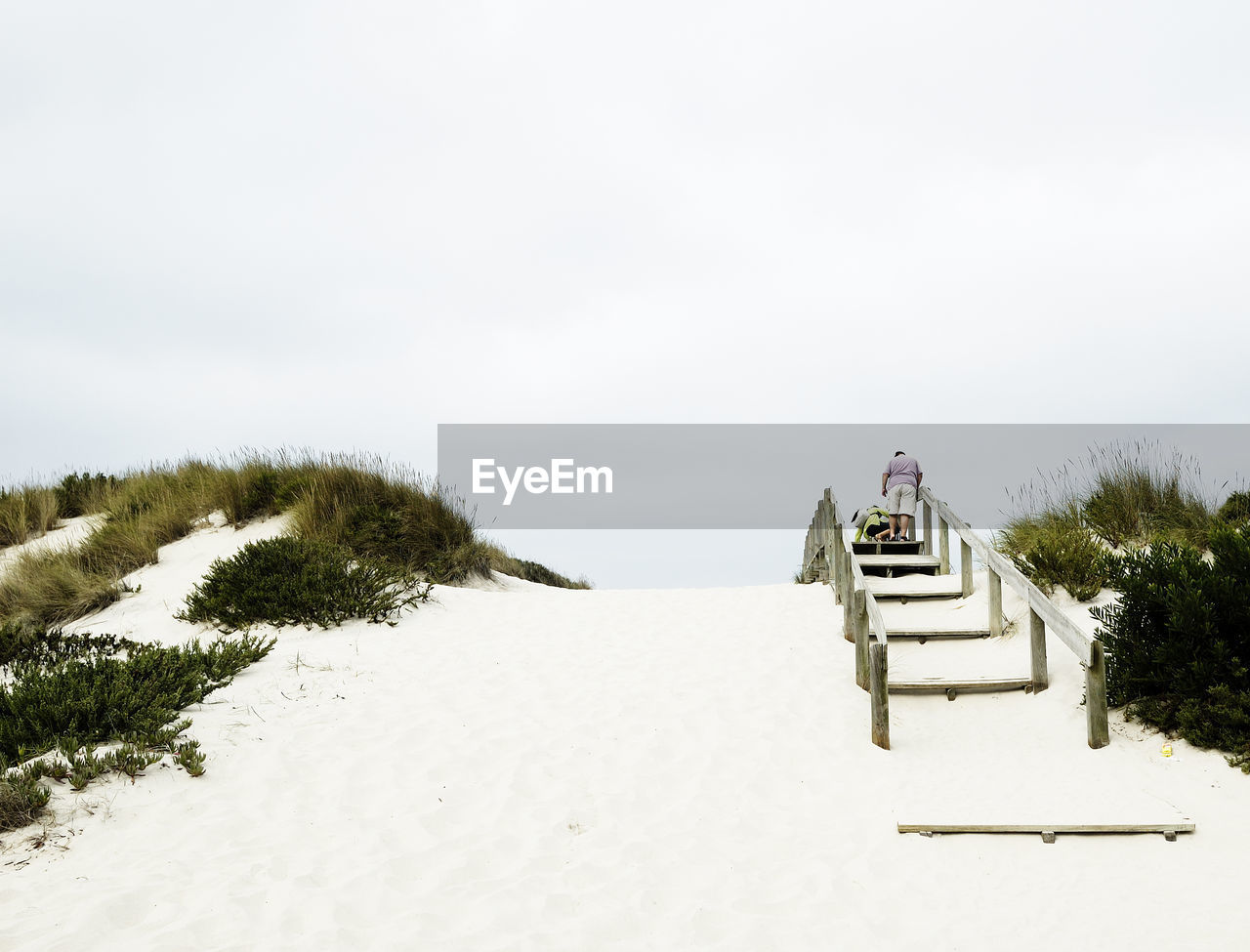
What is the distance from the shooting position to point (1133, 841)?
4703 mm

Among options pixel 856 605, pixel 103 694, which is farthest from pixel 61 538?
pixel 856 605

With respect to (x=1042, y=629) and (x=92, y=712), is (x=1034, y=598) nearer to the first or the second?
(x=1042, y=629)

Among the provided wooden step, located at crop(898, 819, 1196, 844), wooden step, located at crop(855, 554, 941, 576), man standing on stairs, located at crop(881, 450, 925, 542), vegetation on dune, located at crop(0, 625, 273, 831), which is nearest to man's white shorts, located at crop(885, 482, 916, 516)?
man standing on stairs, located at crop(881, 450, 925, 542)

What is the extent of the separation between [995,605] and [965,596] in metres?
1.45

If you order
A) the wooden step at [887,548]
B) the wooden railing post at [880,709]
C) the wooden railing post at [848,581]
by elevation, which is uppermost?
the wooden step at [887,548]

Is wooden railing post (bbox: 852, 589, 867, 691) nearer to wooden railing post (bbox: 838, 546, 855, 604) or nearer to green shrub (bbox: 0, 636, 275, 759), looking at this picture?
wooden railing post (bbox: 838, 546, 855, 604)

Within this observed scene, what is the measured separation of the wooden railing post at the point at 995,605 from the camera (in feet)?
26.4

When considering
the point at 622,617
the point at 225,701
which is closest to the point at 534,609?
the point at 622,617

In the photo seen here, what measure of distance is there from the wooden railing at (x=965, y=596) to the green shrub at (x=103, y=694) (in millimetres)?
5624

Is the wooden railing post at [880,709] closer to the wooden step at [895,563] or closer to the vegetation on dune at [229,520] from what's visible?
the wooden step at [895,563]

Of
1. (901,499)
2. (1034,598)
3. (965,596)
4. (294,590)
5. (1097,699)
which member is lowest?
(1097,699)

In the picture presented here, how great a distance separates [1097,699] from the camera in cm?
580

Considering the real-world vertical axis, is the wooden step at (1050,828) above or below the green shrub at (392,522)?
below

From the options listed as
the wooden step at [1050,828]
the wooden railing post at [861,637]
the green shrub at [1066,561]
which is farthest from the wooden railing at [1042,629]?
the wooden railing post at [861,637]
